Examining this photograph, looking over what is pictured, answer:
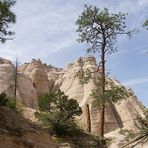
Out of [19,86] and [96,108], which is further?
[19,86]

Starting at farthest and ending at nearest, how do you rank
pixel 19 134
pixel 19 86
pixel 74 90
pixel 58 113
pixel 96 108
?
pixel 74 90, pixel 19 86, pixel 96 108, pixel 58 113, pixel 19 134

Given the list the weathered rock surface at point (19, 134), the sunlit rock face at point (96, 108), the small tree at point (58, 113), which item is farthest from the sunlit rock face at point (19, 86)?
the weathered rock surface at point (19, 134)

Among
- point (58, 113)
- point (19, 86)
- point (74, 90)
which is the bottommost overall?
point (58, 113)

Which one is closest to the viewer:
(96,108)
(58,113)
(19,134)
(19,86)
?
(19,134)

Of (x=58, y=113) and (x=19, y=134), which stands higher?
(x=58, y=113)

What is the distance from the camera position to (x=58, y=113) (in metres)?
35.5

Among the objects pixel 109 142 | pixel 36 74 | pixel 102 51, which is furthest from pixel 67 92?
pixel 102 51

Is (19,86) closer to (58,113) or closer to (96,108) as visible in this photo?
(96,108)

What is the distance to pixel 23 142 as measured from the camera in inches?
802

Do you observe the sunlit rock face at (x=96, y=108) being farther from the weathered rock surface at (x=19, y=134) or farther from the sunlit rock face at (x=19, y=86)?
the weathered rock surface at (x=19, y=134)

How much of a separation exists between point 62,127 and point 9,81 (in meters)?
27.4

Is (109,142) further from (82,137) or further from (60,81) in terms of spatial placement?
(60,81)

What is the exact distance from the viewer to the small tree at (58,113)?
35.3 metres

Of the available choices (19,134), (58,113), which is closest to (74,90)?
(58,113)
